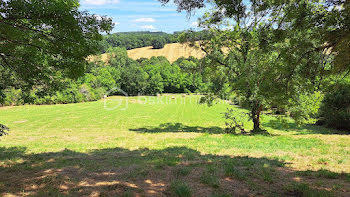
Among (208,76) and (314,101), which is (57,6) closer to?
(208,76)

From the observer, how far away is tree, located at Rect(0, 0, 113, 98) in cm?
597

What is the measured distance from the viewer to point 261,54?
47.5ft

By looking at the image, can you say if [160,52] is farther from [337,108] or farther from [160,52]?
[337,108]

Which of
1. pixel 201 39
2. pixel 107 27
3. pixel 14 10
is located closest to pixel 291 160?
pixel 107 27

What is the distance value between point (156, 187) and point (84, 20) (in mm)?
5406

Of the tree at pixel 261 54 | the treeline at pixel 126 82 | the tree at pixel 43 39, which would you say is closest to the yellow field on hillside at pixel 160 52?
the treeline at pixel 126 82

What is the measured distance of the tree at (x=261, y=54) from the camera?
7.40 m

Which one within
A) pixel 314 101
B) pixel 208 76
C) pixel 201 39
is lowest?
pixel 314 101

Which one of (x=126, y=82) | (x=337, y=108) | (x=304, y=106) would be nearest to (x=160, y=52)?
(x=126, y=82)

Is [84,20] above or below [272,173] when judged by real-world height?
above

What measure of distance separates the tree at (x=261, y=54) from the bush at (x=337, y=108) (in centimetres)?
1309

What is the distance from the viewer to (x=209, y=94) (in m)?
21.7

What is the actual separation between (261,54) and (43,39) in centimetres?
1225

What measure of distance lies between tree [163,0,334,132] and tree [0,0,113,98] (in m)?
Result: 3.31
